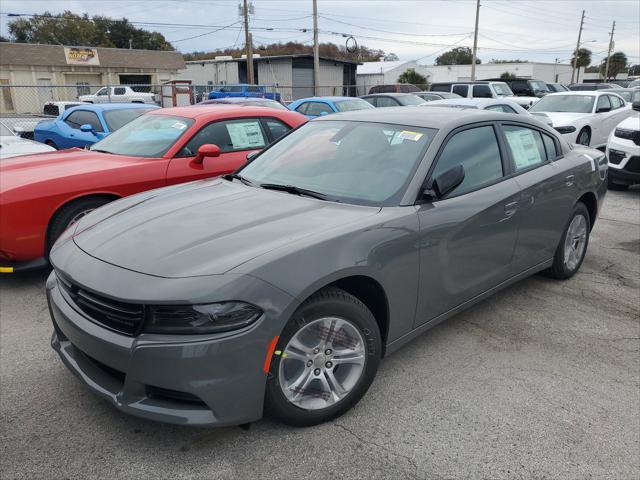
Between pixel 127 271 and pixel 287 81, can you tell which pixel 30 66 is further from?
pixel 127 271

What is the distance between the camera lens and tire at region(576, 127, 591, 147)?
→ 1188 centimetres

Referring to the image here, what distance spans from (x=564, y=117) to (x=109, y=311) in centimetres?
1198

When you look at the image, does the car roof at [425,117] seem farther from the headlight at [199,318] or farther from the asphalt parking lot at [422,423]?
the headlight at [199,318]

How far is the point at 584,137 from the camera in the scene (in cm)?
1208

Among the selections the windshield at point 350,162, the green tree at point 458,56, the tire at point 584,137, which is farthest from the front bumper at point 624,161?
the green tree at point 458,56

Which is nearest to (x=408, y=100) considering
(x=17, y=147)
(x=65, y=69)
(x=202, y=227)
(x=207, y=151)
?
(x=17, y=147)

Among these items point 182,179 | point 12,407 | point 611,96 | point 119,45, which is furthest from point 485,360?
point 119,45

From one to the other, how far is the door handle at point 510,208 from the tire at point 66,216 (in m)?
3.67

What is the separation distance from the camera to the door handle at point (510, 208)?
12.2ft

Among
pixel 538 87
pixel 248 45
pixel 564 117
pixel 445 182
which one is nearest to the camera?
pixel 445 182

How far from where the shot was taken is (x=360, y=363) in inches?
112

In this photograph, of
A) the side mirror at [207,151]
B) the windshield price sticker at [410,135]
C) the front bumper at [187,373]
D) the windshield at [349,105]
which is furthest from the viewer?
the windshield at [349,105]

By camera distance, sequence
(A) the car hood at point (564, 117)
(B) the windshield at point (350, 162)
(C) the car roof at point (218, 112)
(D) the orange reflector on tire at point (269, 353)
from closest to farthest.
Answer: (D) the orange reflector on tire at point (269, 353)
(B) the windshield at point (350, 162)
(C) the car roof at point (218, 112)
(A) the car hood at point (564, 117)

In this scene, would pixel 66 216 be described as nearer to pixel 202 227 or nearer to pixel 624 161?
pixel 202 227
